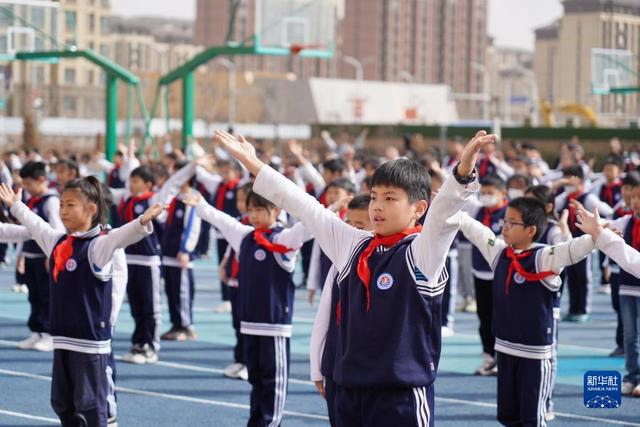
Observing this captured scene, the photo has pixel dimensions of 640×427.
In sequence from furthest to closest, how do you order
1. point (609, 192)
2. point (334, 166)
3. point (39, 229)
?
point (609, 192) < point (334, 166) < point (39, 229)

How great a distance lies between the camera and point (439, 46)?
153 meters

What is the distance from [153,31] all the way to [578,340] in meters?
160

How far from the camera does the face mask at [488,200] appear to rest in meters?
11.7

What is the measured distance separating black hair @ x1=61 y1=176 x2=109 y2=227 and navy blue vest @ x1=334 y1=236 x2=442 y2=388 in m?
2.90

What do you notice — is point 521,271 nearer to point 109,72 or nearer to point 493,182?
point 493,182

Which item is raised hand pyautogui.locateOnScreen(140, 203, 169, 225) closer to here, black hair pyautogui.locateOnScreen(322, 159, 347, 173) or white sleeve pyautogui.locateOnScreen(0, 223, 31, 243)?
white sleeve pyautogui.locateOnScreen(0, 223, 31, 243)

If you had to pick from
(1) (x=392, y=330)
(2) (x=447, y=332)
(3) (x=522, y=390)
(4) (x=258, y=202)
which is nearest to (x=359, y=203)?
(4) (x=258, y=202)

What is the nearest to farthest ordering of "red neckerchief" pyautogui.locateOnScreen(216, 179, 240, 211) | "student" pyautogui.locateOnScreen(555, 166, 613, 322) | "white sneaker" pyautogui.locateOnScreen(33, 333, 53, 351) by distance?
"white sneaker" pyautogui.locateOnScreen(33, 333, 53, 351), "student" pyautogui.locateOnScreen(555, 166, 613, 322), "red neckerchief" pyautogui.locateOnScreen(216, 179, 240, 211)

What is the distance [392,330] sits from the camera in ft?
15.6

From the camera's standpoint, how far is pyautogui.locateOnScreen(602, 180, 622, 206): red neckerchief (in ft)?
50.5

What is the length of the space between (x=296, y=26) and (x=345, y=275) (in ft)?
61.2

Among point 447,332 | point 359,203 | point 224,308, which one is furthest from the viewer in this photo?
point 224,308

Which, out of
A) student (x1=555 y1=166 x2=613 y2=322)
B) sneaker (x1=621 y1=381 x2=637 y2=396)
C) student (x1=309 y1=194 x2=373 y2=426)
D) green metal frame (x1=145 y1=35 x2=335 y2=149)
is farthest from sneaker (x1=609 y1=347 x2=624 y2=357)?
green metal frame (x1=145 y1=35 x2=335 y2=149)

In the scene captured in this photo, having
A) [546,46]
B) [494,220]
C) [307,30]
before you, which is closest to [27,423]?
[494,220]
